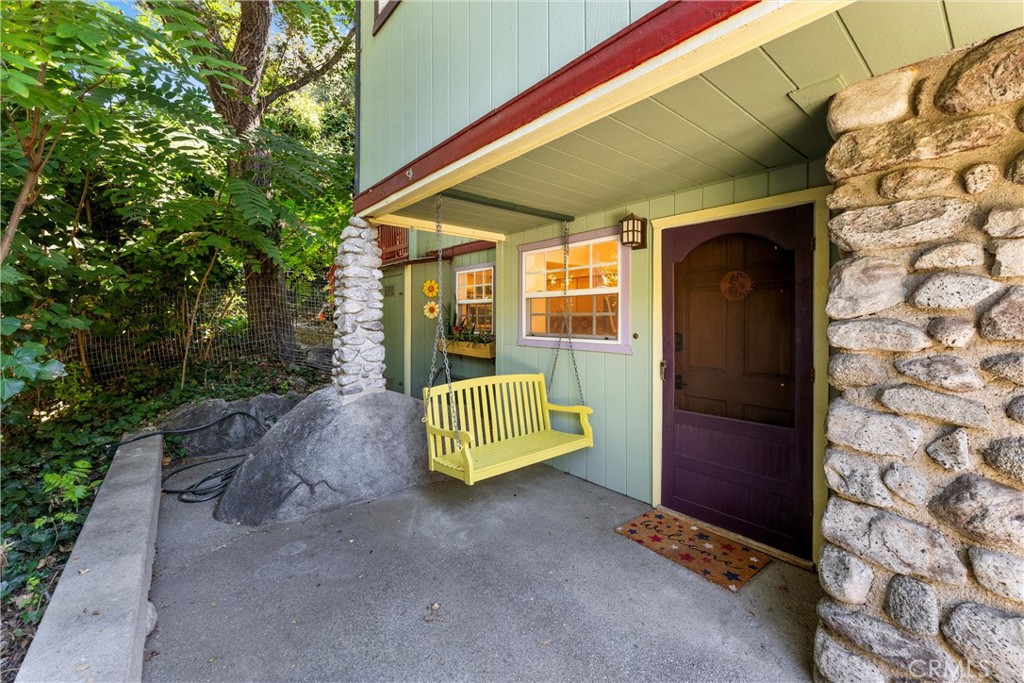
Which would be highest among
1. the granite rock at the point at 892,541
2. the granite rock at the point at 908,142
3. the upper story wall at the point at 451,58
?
the upper story wall at the point at 451,58

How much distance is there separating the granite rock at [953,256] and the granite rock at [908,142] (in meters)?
0.33

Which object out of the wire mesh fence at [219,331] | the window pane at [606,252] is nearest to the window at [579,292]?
the window pane at [606,252]

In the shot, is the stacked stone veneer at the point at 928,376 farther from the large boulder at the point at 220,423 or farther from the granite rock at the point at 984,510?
the large boulder at the point at 220,423

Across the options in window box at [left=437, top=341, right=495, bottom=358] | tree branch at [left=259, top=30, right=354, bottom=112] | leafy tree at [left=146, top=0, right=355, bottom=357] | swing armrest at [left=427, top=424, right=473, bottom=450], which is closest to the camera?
swing armrest at [left=427, top=424, right=473, bottom=450]

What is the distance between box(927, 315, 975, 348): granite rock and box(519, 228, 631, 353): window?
1.96 meters

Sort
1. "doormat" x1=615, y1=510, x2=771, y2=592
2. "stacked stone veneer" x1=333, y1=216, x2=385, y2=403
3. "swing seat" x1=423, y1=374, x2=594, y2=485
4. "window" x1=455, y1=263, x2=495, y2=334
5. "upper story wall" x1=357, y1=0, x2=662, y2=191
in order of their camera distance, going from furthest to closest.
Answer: "window" x1=455, y1=263, x2=495, y2=334 < "stacked stone veneer" x1=333, y1=216, x2=385, y2=403 < "swing seat" x1=423, y1=374, x2=594, y2=485 < "doormat" x1=615, y1=510, x2=771, y2=592 < "upper story wall" x1=357, y1=0, x2=662, y2=191

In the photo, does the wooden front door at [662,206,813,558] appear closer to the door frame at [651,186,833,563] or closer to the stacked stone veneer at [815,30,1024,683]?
the door frame at [651,186,833,563]

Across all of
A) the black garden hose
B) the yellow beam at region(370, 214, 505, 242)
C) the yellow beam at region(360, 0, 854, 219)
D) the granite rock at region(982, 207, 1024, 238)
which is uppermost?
the yellow beam at region(370, 214, 505, 242)

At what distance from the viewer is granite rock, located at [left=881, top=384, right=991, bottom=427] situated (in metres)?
1.33

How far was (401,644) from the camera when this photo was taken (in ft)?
6.06

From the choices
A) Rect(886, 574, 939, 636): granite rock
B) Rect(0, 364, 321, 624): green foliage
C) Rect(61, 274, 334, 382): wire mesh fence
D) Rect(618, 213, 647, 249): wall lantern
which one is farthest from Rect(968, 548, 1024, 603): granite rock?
Rect(61, 274, 334, 382): wire mesh fence

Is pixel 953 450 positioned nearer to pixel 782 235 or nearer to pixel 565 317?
pixel 782 235

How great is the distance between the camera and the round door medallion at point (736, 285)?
274cm

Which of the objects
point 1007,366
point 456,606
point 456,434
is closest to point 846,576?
point 1007,366
